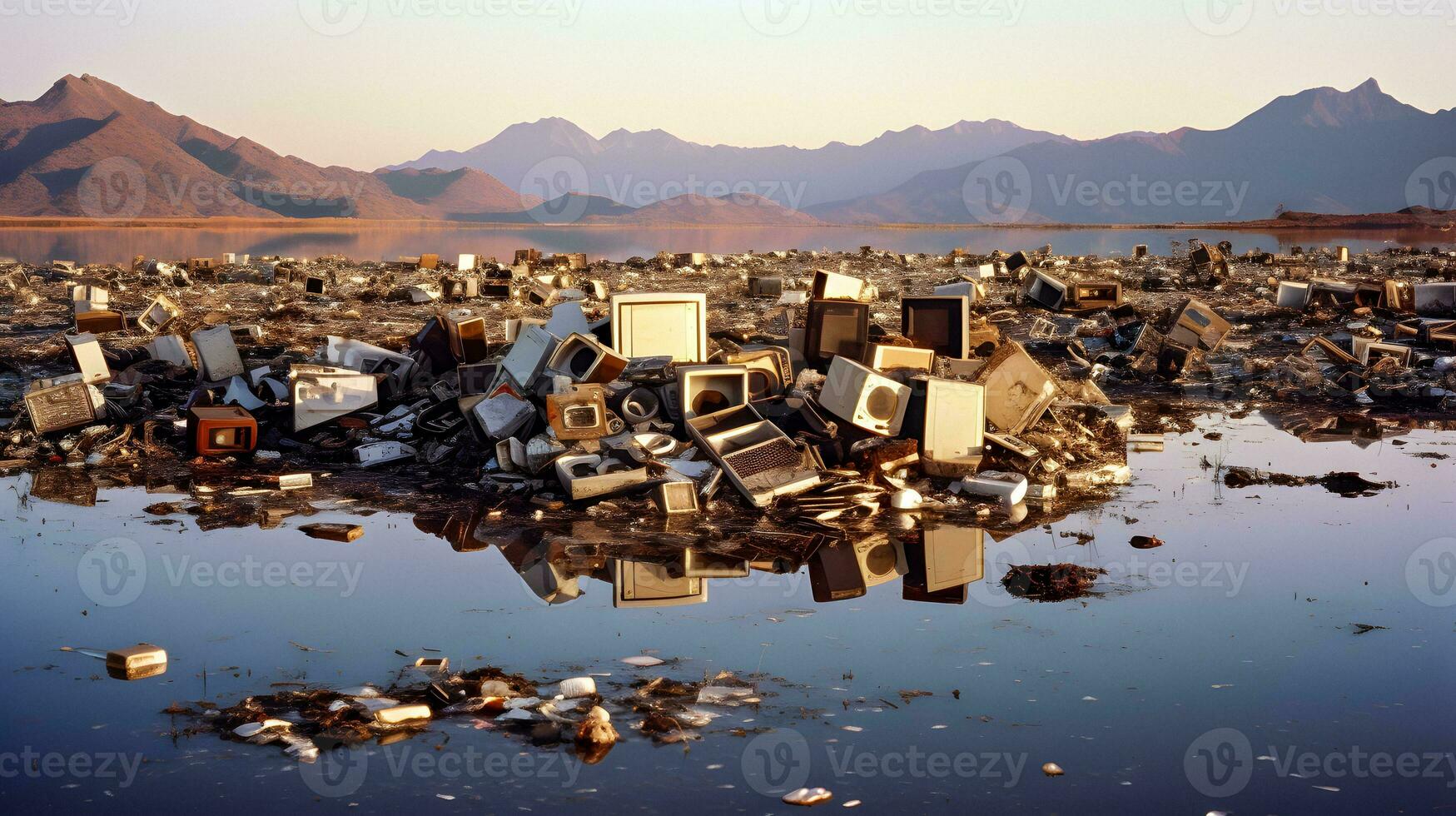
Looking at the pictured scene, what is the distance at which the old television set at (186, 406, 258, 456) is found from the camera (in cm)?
949

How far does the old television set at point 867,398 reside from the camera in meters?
8.55

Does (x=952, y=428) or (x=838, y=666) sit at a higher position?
(x=952, y=428)

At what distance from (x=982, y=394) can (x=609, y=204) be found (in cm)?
19209

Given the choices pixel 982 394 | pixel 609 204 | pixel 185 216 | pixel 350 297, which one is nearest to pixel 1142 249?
pixel 350 297

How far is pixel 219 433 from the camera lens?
9.55m

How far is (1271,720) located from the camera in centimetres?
461

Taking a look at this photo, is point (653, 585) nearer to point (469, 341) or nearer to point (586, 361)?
point (586, 361)

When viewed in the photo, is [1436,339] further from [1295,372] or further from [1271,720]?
[1271,720]

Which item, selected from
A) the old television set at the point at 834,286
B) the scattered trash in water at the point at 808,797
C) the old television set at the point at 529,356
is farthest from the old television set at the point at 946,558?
the old television set at the point at 834,286

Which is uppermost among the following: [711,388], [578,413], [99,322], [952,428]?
[99,322]

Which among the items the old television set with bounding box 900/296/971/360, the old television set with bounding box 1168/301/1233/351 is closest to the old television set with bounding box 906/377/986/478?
the old television set with bounding box 900/296/971/360

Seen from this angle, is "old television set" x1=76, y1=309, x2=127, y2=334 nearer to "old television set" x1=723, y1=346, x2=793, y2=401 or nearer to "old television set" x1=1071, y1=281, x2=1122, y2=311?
"old television set" x1=723, y1=346, x2=793, y2=401

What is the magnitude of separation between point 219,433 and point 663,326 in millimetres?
3830

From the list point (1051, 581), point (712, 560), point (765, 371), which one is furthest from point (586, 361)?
point (1051, 581)
